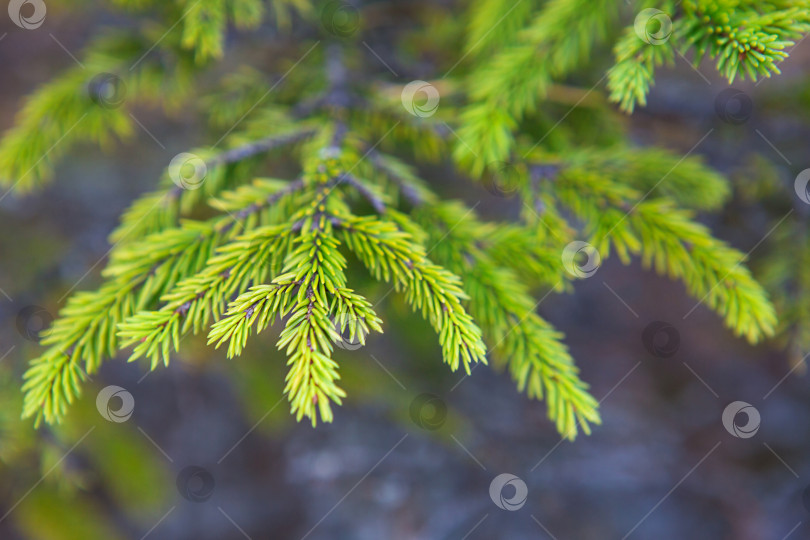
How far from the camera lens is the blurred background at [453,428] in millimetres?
2248

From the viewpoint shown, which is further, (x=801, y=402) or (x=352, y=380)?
(x=801, y=402)

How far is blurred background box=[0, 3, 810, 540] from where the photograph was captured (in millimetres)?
2248

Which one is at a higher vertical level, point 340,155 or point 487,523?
point 340,155

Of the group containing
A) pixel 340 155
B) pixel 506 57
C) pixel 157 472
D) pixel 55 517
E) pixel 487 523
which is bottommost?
pixel 55 517

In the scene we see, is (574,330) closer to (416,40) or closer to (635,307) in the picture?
(635,307)

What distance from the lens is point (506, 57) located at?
5.24ft

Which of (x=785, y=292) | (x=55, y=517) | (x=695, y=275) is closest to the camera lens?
(x=695, y=275)

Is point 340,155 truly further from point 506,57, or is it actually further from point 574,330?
point 574,330

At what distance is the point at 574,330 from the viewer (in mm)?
3275

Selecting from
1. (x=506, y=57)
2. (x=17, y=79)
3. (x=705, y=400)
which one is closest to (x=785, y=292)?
(x=705, y=400)

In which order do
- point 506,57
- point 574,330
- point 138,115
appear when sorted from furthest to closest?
point 138,115 → point 574,330 → point 506,57

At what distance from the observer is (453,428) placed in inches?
101

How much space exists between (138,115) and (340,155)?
2813 mm

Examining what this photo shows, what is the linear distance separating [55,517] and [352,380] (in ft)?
4.64
